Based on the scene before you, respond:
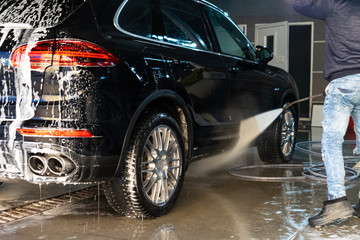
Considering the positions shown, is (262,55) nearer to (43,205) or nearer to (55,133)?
(43,205)

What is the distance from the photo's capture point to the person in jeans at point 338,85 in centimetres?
332

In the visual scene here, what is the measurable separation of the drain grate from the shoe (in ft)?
6.51

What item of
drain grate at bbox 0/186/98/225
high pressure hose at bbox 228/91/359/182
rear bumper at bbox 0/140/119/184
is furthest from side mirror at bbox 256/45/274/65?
rear bumper at bbox 0/140/119/184

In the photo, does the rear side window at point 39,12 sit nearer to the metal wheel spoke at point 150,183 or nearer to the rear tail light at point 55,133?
the rear tail light at point 55,133

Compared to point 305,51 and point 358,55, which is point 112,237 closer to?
point 358,55

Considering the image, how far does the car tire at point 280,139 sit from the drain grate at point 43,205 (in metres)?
2.02

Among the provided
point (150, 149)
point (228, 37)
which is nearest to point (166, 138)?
point (150, 149)

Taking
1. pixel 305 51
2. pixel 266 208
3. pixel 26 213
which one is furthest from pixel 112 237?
pixel 305 51

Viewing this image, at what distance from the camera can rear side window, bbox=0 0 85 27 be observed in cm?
316

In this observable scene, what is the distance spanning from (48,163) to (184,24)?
176 cm

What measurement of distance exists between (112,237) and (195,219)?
69 centimetres

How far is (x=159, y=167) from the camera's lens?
369 centimetres

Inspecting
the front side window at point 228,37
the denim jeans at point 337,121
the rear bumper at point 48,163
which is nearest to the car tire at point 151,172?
the rear bumper at point 48,163

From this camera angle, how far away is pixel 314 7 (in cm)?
340
